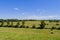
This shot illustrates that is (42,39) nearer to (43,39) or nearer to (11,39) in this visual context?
(43,39)

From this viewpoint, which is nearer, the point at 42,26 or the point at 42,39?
the point at 42,39

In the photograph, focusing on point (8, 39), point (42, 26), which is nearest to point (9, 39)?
point (8, 39)

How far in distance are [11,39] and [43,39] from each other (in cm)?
956

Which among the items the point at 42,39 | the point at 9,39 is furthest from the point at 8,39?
the point at 42,39

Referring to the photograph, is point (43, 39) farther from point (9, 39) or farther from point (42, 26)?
point (42, 26)

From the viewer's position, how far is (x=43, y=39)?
40.4 meters

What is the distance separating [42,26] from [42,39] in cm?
5450

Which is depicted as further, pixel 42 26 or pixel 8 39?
pixel 42 26

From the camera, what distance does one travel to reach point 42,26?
9462 centimetres

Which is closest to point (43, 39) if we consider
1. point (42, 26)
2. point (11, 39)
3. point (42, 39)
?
point (42, 39)

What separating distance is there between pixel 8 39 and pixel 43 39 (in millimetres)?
10418

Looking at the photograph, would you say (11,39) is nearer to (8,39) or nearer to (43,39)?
(8,39)

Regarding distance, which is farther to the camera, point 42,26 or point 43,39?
point 42,26

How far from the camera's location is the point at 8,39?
127 feet
